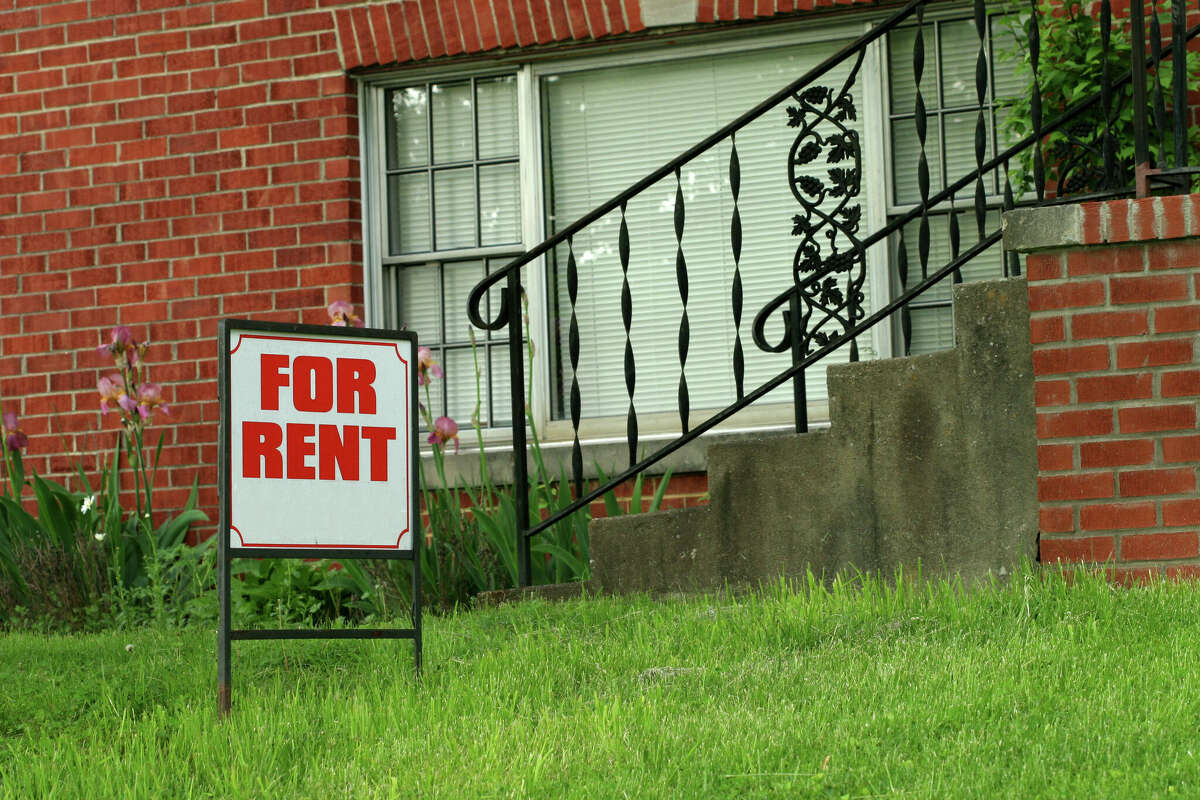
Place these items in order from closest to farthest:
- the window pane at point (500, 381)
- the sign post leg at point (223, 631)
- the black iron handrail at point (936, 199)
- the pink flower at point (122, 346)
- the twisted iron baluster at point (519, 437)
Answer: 1. the sign post leg at point (223, 631)
2. the black iron handrail at point (936, 199)
3. the twisted iron baluster at point (519, 437)
4. the pink flower at point (122, 346)
5. the window pane at point (500, 381)

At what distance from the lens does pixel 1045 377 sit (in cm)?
471

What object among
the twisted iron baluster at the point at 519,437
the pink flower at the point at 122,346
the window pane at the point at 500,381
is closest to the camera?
the twisted iron baluster at the point at 519,437

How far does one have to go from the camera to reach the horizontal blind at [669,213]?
274 inches

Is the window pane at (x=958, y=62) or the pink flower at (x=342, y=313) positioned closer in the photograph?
the pink flower at (x=342, y=313)

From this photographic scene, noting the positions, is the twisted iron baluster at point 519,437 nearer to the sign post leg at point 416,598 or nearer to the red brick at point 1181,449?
the sign post leg at point 416,598

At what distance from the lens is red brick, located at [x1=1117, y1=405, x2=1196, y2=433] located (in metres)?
4.59

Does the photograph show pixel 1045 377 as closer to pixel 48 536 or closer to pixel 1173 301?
pixel 1173 301

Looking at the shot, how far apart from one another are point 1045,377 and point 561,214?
3124mm

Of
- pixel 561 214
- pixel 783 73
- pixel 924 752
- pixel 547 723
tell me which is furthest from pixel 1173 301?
pixel 561 214

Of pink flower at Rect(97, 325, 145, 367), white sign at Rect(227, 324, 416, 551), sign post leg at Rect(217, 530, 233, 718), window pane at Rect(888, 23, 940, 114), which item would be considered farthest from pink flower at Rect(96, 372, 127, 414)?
window pane at Rect(888, 23, 940, 114)

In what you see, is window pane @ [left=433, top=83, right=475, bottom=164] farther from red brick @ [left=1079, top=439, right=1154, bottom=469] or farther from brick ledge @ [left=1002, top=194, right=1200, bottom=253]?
red brick @ [left=1079, top=439, right=1154, bottom=469]

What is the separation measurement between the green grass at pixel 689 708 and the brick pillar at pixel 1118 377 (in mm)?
316

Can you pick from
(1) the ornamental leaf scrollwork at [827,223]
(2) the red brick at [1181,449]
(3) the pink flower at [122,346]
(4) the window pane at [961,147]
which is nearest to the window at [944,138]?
(4) the window pane at [961,147]

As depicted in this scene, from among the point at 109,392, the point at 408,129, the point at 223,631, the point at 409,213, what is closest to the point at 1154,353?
the point at 223,631
